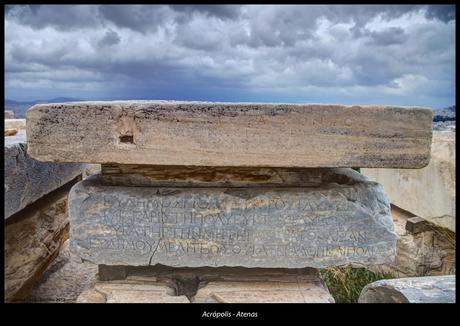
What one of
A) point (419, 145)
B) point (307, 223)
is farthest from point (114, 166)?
point (419, 145)

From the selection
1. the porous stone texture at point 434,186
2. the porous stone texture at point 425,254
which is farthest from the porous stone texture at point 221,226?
the porous stone texture at point 425,254

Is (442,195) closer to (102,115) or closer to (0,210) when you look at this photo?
(102,115)

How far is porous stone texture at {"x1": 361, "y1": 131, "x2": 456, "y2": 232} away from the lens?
3.92 meters

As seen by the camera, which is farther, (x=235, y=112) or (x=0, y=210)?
(x=0, y=210)

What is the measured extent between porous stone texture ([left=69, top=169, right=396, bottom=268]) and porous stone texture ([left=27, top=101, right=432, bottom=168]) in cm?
29

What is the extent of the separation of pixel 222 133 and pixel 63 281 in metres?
2.03

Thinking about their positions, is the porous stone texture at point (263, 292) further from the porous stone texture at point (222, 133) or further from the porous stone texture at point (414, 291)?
the porous stone texture at point (222, 133)

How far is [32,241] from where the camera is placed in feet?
10.4

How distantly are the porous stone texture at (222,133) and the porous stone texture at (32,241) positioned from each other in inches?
36.2

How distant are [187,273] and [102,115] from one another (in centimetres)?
117

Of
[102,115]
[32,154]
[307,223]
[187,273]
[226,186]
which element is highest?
[102,115]

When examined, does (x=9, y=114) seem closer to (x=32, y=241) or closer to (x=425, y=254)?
(x=32, y=241)
